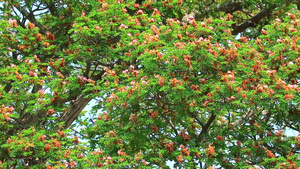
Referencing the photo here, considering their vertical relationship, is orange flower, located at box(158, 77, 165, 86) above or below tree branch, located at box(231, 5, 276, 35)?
below

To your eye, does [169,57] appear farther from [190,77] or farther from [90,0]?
[90,0]

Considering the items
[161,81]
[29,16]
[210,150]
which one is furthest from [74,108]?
[210,150]

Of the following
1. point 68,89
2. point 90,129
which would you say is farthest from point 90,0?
point 90,129

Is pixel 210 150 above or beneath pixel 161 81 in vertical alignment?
beneath

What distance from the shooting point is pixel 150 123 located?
34.6ft

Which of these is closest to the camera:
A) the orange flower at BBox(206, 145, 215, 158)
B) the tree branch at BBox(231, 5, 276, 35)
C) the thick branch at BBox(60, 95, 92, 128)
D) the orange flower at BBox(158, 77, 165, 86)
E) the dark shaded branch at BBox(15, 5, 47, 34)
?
the orange flower at BBox(206, 145, 215, 158)

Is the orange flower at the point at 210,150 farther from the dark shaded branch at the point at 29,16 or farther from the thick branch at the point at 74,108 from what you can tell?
the dark shaded branch at the point at 29,16

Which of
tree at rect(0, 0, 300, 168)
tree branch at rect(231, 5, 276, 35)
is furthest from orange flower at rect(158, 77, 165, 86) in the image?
tree branch at rect(231, 5, 276, 35)

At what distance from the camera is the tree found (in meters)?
10.1

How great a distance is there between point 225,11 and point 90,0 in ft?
13.7

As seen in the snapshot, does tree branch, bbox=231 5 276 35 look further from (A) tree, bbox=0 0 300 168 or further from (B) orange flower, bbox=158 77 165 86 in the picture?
(B) orange flower, bbox=158 77 165 86

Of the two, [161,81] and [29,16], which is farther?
[29,16]

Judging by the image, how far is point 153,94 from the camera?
10492 millimetres

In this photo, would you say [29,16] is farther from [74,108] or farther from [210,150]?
[210,150]
